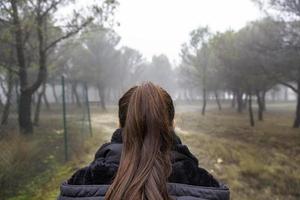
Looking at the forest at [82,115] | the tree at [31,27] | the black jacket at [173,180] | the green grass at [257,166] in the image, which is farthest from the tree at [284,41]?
the black jacket at [173,180]

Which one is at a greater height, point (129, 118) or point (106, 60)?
point (106, 60)

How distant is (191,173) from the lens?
6.65 ft

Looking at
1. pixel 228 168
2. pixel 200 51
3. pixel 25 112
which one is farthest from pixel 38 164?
pixel 200 51

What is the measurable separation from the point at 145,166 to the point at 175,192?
0.72 feet

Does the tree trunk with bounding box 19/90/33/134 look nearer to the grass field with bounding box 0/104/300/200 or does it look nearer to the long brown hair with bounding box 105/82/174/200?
the grass field with bounding box 0/104/300/200

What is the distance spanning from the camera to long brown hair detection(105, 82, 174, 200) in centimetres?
183

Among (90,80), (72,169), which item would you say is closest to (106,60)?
(90,80)

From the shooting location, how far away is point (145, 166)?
1.87 m

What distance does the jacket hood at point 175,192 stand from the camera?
193cm

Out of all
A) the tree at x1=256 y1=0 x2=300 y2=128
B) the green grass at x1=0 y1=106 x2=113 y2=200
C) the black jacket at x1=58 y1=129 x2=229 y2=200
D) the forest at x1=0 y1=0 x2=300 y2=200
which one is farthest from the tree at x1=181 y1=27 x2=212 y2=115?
the black jacket at x1=58 y1=129 x2=229 y2=200

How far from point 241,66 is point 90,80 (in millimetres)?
23447

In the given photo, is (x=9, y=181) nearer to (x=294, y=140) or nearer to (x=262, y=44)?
(x=294, y=140)

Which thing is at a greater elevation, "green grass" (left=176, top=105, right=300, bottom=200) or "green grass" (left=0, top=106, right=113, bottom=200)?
"green grass" (left=0, top=106, right=113, bottom=200)

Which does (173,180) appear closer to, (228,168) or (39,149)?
(228,168)
